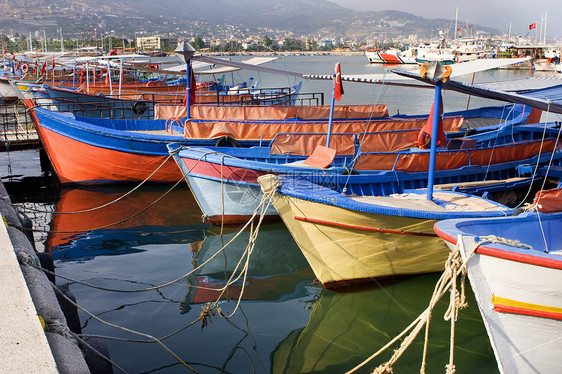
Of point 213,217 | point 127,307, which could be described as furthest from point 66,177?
point 127,307

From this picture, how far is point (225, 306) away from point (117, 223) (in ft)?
15.3

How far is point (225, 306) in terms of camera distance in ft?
27.5

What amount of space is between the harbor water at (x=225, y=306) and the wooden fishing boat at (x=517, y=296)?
3.55 ft

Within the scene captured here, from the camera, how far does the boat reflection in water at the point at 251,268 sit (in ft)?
29.1

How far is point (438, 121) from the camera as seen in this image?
873 centimetres

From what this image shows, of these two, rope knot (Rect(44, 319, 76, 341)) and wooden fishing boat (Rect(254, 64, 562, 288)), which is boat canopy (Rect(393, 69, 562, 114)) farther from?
rope knot (Rect(44, 319, 76, 341))

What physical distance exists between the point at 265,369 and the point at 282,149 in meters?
6.67

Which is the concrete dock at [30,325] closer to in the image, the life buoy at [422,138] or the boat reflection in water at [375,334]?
the boat reflection in water at [375,334]

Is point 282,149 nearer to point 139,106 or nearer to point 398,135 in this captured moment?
point 398,135

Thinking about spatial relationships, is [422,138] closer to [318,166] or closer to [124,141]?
[318,166]

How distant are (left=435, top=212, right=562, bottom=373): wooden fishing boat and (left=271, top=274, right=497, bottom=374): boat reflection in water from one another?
1.08 meters

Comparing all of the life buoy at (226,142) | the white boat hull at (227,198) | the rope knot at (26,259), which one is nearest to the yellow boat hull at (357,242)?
the white boat hull at (227,198)

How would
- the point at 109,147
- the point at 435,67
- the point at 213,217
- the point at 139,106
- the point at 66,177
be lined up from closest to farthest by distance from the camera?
the point at 435,67 < the point at 213,217 < the point at 109,147 < the point at 66,177 < the point at 139,106

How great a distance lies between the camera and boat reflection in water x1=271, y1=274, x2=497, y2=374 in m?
6.79
